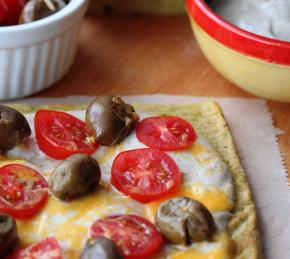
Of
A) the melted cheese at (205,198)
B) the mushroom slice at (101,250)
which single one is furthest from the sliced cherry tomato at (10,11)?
the mushroom slice at (101,250)

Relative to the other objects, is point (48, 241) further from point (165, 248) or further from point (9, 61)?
point (9, 61)

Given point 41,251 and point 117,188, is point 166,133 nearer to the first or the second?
point 117,188

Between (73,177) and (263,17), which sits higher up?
(263,17)

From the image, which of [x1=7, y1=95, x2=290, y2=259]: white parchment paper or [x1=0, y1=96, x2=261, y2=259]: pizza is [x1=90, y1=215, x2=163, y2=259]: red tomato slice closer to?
[x1=0, y1=96, x2=261, y2=259]: pizza

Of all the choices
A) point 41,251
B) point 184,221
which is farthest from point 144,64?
point 41,251

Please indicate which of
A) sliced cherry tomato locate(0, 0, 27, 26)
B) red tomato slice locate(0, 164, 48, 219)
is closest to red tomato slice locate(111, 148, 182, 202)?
red tomato slice locate(0, 164, 48, 219)

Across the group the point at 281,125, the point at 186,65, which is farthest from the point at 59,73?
the point at 281,125

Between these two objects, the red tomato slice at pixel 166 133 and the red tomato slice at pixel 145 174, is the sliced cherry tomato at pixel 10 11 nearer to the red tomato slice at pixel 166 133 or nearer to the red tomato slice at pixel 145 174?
the red tomato slice at pixel 166 133
